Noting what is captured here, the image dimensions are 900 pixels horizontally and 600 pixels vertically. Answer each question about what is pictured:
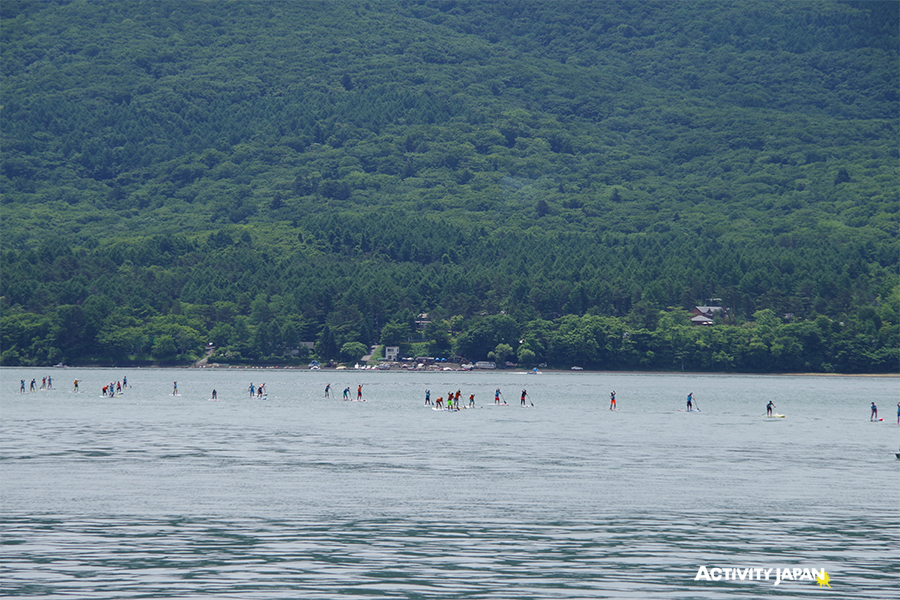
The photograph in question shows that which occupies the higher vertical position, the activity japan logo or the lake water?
the activity japan logo

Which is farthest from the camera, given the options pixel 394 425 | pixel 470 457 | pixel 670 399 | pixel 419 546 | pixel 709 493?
pixel 670 399

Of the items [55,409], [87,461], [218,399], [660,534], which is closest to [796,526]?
[660,534]

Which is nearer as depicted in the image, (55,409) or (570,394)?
(55,409)

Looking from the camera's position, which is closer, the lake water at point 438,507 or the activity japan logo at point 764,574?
the lake water at point 438,507

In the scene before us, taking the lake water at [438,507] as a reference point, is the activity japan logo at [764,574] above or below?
above

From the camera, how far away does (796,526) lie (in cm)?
4347

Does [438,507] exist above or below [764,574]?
below

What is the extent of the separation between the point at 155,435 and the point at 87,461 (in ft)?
57.4

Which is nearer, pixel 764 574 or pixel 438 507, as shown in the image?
pixel 764 574

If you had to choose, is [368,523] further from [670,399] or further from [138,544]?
[670,399]

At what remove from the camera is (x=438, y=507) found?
4722 centimetres

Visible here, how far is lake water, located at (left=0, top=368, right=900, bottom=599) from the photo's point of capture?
3341cm

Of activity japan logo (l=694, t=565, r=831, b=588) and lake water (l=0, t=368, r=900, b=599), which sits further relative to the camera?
activity japan logo (l=694, t=565, r=831, b=588)

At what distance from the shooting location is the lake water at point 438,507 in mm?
33406
